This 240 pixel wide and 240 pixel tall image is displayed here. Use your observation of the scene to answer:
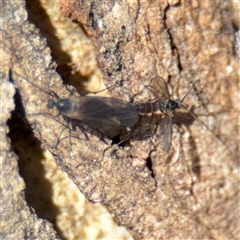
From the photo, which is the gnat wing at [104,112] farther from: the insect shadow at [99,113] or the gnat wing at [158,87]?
the gnat wing at [158,87]

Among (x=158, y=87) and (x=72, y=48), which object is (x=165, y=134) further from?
(x=72, y=48)

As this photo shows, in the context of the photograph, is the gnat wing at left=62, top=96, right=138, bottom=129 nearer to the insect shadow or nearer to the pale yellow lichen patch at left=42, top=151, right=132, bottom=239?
the insect shadow

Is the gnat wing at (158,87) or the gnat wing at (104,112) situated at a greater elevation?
the gnat wing at (158,87)

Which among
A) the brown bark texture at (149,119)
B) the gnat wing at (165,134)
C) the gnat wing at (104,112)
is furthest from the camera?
the gnat wing at (104,112)

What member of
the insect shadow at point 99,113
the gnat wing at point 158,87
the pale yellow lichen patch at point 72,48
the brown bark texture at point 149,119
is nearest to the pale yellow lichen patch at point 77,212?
the brown bark texture at point 149,119

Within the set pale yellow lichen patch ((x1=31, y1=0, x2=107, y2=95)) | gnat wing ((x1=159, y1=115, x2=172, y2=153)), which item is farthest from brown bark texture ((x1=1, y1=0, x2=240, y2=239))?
pale yellow lichen patch ((x1=31, y1=0, x2=107, y2=95))

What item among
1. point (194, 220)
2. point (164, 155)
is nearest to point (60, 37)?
point (164, 155)
